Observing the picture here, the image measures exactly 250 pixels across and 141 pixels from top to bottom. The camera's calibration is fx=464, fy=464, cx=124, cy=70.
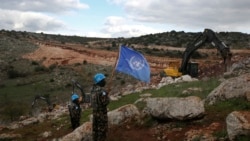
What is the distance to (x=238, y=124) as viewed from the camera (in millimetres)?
11086

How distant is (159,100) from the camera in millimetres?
14656

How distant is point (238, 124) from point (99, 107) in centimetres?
387

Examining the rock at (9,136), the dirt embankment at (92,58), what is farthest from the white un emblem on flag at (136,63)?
the dirt embankment at (92,58)

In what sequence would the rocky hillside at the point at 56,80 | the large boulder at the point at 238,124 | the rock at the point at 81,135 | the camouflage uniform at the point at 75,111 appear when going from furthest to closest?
the rocky hillside at the point at 56,80
the camouflage uniform at the point at 75,111
the rock at the point at 81,135
the large boulder at the point at 238,124

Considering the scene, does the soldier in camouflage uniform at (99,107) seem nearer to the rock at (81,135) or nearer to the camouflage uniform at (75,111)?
the rock at (81,135)

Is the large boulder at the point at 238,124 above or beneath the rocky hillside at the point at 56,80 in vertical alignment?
above

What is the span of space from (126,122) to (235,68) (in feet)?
49.8

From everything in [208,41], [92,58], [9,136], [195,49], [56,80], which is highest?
[208,41]

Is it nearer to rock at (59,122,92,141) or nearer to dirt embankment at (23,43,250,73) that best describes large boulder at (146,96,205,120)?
rock at (59,122,92,141)

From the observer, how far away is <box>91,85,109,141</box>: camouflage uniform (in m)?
12.7

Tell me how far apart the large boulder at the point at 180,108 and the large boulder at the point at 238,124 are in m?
2.50

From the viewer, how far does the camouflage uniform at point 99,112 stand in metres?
12.7

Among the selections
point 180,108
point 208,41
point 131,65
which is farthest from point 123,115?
point 208,41

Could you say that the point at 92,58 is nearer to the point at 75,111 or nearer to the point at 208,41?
the point at 208,41
